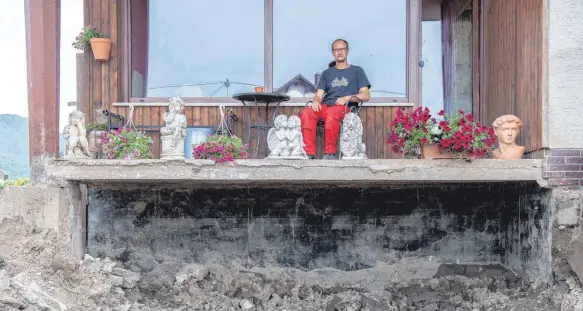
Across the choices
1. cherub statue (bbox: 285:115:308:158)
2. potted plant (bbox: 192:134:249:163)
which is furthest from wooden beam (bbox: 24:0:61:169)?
cherub statue (bbox: 285:115:308:158)

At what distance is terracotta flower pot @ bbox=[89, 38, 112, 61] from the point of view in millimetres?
6793

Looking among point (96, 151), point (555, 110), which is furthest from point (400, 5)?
point (96, 151)

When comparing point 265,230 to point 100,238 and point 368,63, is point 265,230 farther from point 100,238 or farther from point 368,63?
point 368,63

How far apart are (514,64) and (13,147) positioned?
43.3 ft

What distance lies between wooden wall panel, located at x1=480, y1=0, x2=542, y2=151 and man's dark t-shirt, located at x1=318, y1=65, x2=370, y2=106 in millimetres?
1562

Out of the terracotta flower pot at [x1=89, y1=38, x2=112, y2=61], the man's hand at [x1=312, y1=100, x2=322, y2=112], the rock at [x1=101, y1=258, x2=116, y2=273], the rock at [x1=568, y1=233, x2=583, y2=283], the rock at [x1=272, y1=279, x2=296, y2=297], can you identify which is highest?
the terracotta flower pot at [x1=89, y1=38, x2=112, y2=61]

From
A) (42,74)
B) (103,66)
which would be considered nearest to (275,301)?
(42,74)

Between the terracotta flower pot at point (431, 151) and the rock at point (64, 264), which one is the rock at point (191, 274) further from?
the terracotta flower pot at point (431, 151)

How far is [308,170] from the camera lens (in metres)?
5.36

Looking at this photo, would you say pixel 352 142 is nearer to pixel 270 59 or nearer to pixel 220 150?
pixel 220 150

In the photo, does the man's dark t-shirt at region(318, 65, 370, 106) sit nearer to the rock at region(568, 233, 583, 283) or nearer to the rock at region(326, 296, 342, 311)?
the rock at region(326, 296, 342, 311)

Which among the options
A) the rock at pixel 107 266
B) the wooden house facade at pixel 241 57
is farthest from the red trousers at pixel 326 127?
the rock at pixel 107 266

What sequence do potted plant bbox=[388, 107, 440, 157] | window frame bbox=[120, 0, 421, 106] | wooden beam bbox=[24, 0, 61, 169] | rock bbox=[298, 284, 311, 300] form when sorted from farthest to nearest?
window frame bbox=[120, 0, 421, 106] < rock bbox=[298, 284, 311, 300] < wooden beam bbox=[24, 0, 61, 169] < potted plant bbox=[388, 107, 440, 157]

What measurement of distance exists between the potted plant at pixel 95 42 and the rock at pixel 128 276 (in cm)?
255
